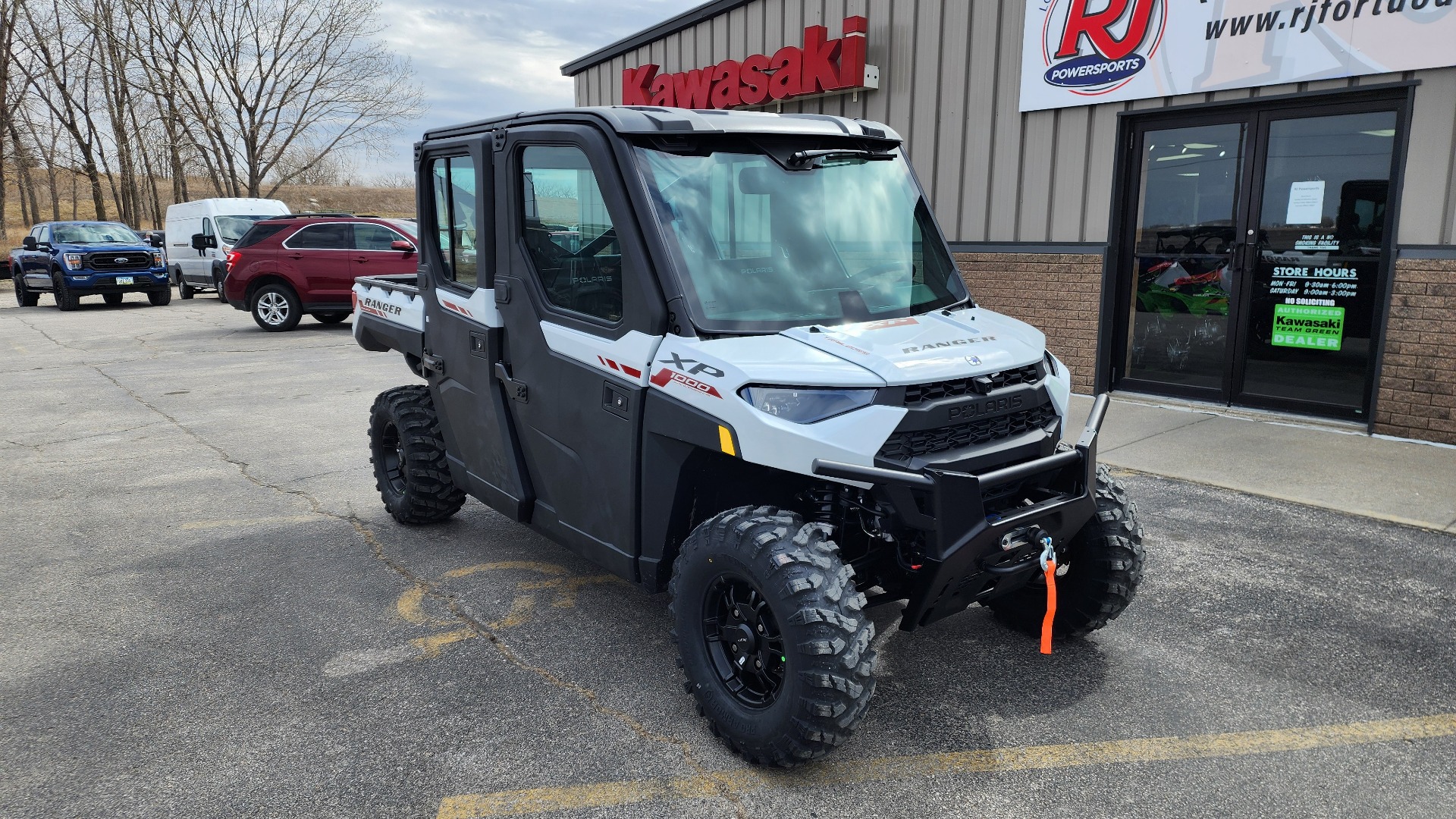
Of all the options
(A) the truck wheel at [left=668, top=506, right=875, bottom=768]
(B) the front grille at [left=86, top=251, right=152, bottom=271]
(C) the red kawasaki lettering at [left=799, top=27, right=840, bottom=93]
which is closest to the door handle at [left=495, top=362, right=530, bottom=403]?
(A) the truck wheel at [left=668, top=506, right=875, bottom=768]

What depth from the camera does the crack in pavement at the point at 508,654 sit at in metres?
3.16

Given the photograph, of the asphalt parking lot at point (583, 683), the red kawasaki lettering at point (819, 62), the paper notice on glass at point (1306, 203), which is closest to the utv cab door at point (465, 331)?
the asphalt parking lot at point (583, 683)

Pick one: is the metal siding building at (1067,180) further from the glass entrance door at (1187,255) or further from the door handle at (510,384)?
the door handle at (510,384)

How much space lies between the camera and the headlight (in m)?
3.08

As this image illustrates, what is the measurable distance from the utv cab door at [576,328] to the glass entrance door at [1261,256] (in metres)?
6.97

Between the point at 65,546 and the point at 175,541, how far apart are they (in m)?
0.59

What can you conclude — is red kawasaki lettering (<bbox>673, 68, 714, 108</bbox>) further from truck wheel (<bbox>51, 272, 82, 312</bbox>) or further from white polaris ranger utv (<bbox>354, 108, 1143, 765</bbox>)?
truck wheel (<bbox>51, 272, 82, 312</bbox>)

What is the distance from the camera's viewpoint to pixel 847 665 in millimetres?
2936

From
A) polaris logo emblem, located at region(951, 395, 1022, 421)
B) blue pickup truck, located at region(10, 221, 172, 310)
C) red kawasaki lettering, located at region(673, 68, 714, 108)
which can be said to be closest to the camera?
polaris logo emblem, located at region(951, 395, 1022, 421)

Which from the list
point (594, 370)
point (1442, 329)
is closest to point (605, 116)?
point (594, 370)

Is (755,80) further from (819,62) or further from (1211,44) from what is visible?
A: (1211,44)

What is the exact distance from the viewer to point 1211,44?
334 inches

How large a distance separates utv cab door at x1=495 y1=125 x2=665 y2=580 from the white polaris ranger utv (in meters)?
0.01

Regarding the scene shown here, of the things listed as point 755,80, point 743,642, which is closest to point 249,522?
point 743,642
